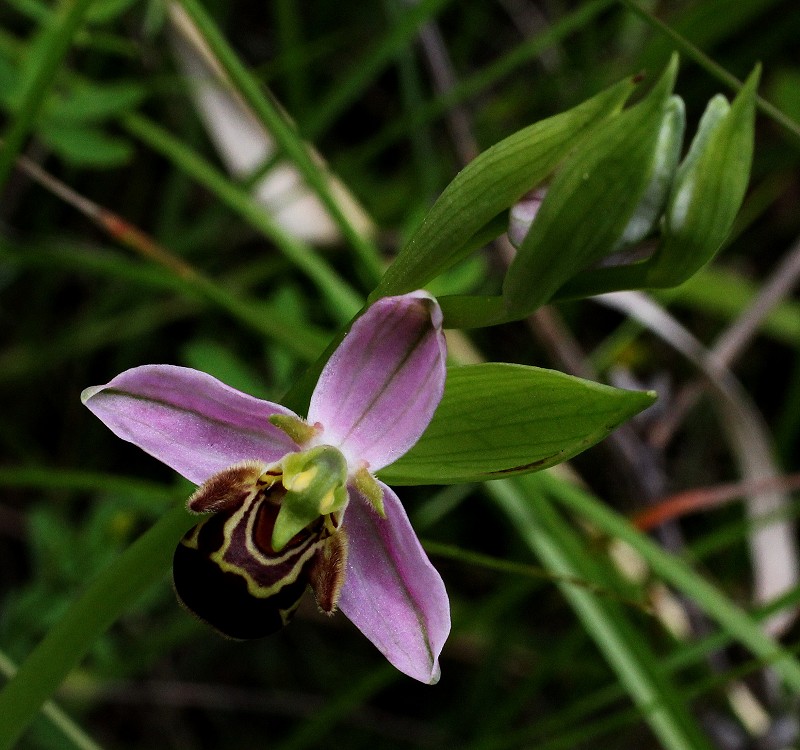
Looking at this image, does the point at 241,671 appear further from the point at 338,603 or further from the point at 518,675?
the point at 338,603

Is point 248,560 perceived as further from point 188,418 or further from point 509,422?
point 509,422

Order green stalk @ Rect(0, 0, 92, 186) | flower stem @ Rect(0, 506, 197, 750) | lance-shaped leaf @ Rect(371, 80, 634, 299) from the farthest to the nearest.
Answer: green stalk @ Rect(0, 0, 92, 186), flower stem @ Rect(0, 506, 197, 750), lance-shaped leaf @ Rect(371, 80, 634, 299)

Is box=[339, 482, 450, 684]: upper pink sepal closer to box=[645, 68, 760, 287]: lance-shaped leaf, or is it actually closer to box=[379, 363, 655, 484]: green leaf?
box=[379, 363, 655, 484]: green leaf

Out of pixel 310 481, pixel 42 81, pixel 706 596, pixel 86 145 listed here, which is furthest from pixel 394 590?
pixel 86 145

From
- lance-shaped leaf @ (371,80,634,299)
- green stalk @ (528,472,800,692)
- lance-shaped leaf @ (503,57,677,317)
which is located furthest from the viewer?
green stalk @ (528,472,800,692)

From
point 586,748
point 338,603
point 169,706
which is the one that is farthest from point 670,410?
point 338,603

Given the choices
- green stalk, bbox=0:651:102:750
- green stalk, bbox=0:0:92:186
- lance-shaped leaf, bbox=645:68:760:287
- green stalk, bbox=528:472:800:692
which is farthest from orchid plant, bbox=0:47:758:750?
green stalk, bbox=528:472:800:692

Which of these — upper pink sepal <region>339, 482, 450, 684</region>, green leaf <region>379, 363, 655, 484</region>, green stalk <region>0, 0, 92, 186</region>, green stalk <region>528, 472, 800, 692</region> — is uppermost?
green stalk <region>0, 0, 92, 186</region>

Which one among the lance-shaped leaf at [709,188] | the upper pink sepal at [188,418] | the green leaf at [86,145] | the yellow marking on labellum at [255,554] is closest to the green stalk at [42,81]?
the green leaf at [86,145]
